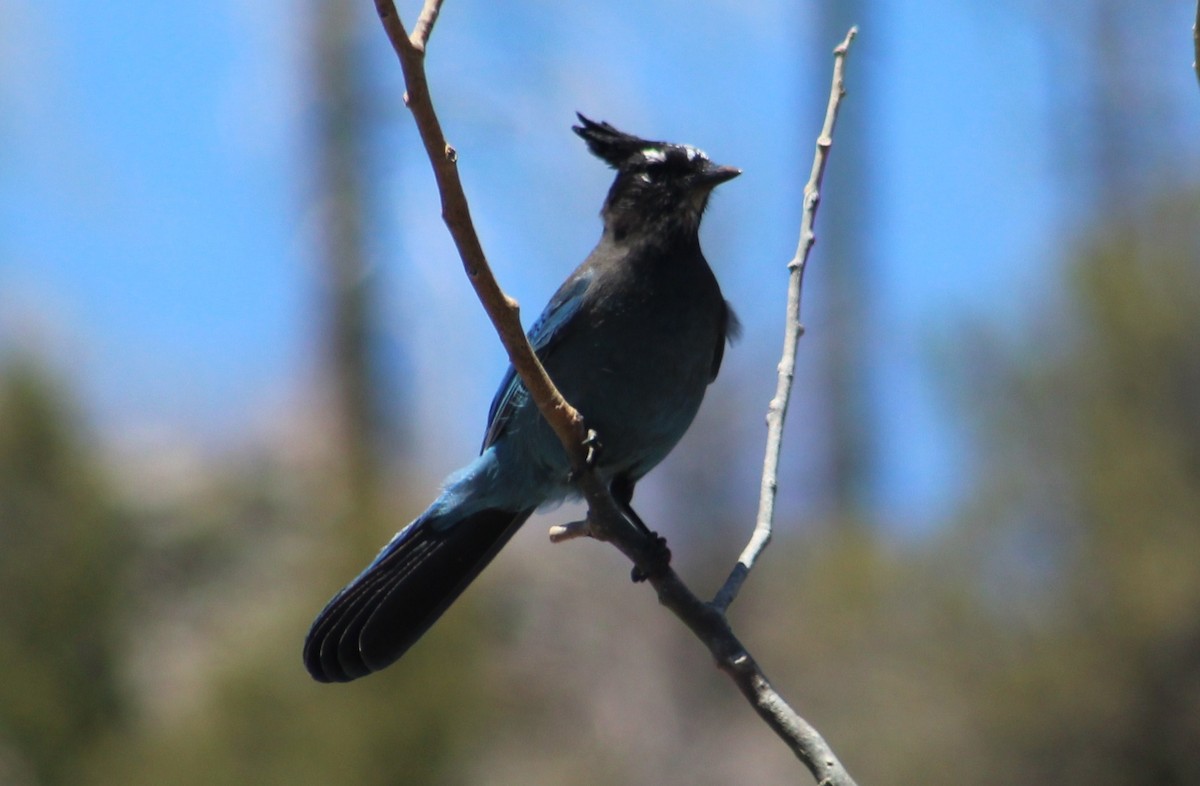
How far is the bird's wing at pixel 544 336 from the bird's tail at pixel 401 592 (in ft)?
0.78

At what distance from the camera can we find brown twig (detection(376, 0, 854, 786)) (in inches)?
85.9

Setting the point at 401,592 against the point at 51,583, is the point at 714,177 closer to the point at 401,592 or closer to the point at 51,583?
the point at 401,592

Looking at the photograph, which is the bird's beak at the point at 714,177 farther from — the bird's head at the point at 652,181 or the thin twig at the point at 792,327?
the thin twig at the point at 792,327

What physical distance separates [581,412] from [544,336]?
35cm

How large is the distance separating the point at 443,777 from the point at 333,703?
0.60 m

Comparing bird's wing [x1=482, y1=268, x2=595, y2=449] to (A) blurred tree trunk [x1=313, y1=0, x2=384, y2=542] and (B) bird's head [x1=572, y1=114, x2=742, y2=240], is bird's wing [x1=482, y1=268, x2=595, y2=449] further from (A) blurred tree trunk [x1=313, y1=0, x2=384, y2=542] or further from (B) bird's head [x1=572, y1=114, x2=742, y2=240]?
(A) blurred tree trunk [x1=313, y1=0, x2=384, y2=542]

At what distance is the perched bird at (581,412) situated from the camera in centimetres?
369

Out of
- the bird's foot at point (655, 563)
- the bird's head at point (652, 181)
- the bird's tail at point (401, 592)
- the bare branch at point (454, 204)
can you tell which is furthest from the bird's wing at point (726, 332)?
the bare branch at point (454, 204)

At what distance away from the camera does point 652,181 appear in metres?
4.27

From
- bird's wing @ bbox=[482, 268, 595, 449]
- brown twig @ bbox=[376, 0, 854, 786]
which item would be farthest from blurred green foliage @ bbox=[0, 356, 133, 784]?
brown twig @ bbox=[376, 0, 854, 786]

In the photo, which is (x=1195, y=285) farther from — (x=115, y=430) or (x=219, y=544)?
(x=115, y=430)

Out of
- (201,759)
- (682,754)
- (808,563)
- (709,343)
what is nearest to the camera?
(709,343)

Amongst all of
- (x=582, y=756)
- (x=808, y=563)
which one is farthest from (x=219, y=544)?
(x=808, y=563)

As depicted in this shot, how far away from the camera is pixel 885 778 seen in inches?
287
